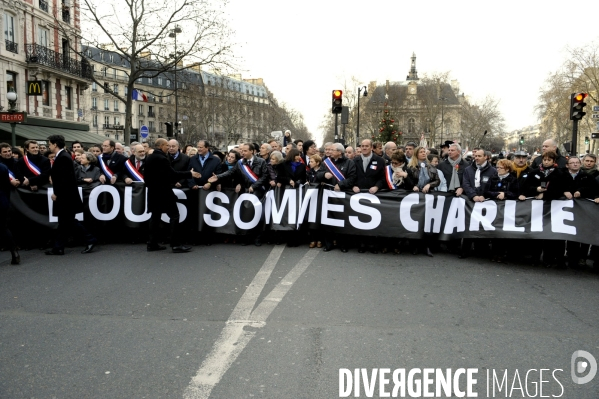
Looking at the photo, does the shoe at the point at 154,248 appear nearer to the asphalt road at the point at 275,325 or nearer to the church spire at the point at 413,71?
the asphalt road at the point at 275,325

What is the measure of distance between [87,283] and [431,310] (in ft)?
14.1

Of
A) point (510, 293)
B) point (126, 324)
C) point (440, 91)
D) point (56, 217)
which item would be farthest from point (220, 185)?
point (440, 91)

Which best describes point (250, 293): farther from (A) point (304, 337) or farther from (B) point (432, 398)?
(B) point (432, 398)

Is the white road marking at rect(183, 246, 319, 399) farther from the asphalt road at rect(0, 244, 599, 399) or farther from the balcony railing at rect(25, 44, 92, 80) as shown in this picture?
the balcony railing at rect(25, 44, 92, 80)

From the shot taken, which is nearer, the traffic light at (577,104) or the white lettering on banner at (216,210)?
the white lettering on banner at (216,210)

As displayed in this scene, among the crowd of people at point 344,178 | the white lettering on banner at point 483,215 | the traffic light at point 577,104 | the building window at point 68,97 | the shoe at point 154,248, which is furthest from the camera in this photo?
the building window at point 68,97

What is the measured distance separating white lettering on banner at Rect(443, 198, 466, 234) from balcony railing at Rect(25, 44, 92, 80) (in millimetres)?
29653

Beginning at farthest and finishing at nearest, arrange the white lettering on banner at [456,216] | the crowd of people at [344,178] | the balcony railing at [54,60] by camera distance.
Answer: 1. the balcony railing at [54,60]
2. the white lettering on banner at [456,216]
3. the crowd of people at [344,178]

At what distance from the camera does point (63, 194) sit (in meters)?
8.29

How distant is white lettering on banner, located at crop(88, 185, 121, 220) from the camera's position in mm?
9141

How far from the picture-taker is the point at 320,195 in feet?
29.3

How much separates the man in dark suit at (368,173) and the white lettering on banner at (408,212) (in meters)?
0.52

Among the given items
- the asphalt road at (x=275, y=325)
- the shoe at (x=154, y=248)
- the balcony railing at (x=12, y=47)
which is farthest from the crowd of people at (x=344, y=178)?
the balcony railing at (x=12, y=47)

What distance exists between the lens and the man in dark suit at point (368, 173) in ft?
28.4
